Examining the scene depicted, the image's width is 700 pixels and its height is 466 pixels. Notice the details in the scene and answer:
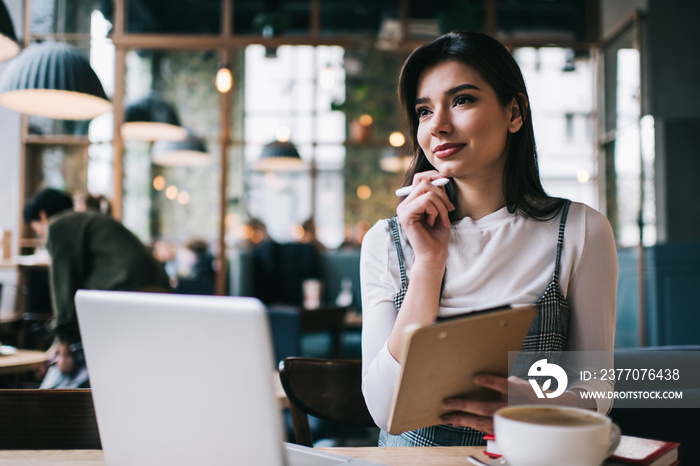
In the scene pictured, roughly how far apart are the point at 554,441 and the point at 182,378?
1.33ft

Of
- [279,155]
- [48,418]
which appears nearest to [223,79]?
[279,155]

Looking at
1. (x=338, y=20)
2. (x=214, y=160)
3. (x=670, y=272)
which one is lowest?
(x=670, y=272)

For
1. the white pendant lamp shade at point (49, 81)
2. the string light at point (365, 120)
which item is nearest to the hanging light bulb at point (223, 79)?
the white pendant lamp shade at point (49, 81)

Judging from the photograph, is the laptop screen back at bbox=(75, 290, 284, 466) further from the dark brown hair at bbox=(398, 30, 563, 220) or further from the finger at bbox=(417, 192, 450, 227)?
the dark brown hair at bbox=(398, 30, 563, 220)

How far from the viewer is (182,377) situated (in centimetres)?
63

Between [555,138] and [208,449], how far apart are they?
27.5 ft

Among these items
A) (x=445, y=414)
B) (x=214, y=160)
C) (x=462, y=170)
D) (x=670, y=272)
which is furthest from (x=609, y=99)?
(x=445, y=414)

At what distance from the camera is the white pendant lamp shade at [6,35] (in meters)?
2.64

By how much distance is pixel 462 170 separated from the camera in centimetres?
127

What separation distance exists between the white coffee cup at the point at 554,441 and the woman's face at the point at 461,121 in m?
0.69

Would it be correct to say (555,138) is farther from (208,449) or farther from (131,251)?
(208,449)

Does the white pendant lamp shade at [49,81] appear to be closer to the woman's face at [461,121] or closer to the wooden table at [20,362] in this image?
the wooden table at [20,362]

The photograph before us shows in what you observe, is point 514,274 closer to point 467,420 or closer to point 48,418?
point 467,420

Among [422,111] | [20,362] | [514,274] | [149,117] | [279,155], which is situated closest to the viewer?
[514,274]
